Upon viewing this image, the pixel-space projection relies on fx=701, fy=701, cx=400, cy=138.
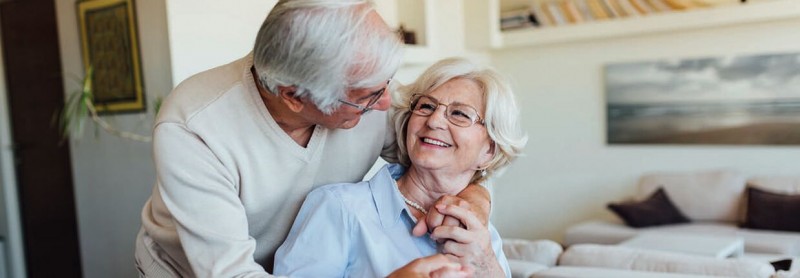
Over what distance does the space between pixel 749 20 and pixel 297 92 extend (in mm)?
4617

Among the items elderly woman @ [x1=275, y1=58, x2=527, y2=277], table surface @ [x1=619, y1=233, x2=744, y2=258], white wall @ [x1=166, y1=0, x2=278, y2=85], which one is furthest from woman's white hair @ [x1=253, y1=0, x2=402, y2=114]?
table surface @ [x1=619, y1=233, x2=744, y2=258]

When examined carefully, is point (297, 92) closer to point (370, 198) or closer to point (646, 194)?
point (370, 198)

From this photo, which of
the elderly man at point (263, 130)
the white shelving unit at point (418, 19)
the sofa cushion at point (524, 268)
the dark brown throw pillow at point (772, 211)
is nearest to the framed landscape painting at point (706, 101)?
the dark brown throw pillow at point (772, 211)

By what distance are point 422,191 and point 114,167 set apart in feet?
10.6

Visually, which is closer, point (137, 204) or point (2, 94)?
point (137, 204)

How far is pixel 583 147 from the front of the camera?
19.9ft

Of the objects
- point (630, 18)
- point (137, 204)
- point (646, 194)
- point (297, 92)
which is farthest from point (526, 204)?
point (297, 92)

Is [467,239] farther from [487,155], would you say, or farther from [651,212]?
[651,212]

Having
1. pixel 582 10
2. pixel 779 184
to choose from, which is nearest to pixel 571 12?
pixel 582 10

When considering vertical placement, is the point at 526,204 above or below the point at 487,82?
below

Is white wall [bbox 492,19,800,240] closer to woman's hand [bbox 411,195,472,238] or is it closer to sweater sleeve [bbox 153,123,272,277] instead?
woman's hand [bbox 411,195,472,238]

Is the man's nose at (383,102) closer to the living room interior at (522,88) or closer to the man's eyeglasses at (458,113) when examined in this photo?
the man's eyeglasses at (458,113)

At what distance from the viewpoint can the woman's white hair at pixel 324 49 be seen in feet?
4.27

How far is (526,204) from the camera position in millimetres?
6430
